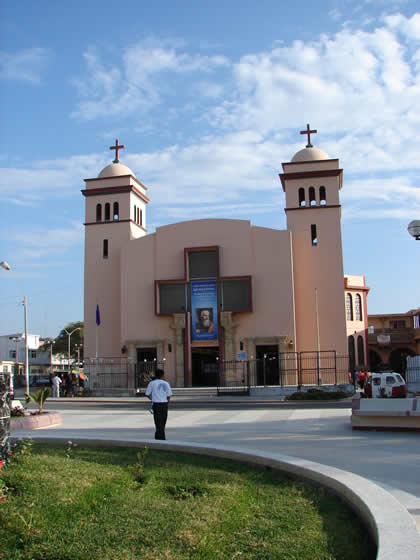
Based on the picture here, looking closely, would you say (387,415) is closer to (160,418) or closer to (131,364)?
(160,418)

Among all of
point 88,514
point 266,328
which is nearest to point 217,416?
point 88,514

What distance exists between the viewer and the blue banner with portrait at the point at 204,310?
134 ft

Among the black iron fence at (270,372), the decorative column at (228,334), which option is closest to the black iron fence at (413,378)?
the black iron fence at (270,372)

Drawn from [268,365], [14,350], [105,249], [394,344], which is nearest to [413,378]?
[268,365]

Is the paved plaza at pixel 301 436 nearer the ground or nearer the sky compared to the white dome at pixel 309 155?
nearer the ground

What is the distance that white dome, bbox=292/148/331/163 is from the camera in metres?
44.5

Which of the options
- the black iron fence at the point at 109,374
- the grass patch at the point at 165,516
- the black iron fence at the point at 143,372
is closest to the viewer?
the grass patch at the point at 165,516

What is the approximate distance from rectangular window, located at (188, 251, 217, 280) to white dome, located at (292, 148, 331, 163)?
10.3 meters

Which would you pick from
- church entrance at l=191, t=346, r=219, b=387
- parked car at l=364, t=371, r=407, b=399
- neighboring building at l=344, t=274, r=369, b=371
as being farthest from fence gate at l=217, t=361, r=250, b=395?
parked car at l=364, t=371, r=407, b=399

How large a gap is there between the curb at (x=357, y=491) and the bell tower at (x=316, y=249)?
103ft

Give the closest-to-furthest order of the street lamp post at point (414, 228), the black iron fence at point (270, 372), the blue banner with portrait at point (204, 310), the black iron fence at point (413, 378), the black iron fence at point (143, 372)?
the street lamp post at point (414, 228)
the black iron fence at point (413, 378)
the black iron fence at point (143, 372)
the black iron fence at point (270, 372)
the blue banner with portrait at point (204, 310)

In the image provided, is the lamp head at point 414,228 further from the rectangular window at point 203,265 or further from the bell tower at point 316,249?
the rectangular window at point 203,265

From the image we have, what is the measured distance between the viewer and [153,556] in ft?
14.3

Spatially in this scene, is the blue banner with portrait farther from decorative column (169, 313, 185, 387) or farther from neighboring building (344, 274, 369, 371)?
neighboring building (344, 274, 369, 371)
